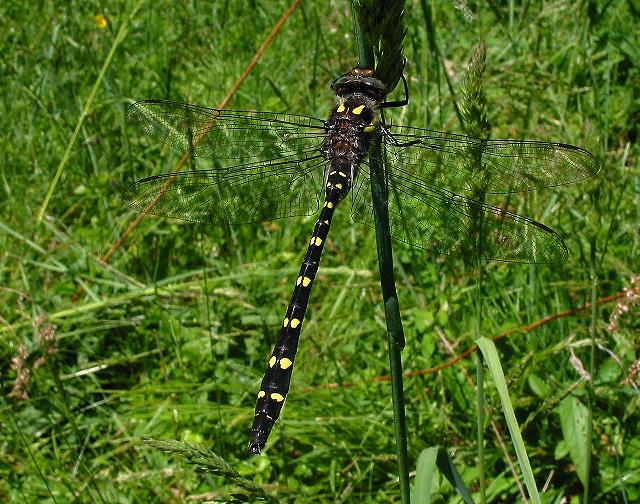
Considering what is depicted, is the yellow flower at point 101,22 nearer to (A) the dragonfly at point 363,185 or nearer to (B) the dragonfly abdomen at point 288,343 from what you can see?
(A) the dragonfly at point 363,185

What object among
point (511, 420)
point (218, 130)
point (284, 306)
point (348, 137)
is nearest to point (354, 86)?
point (348, 137)

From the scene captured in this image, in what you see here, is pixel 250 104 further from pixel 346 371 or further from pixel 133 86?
pixel 346 371

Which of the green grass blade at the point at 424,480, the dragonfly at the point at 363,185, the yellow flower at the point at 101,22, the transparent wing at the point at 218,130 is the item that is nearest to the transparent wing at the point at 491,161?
the dragonfly at the point at 363,185

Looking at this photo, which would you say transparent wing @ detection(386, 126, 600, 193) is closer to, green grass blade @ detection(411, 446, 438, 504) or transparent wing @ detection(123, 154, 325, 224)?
transparent wing @ detection(123, 154, 325, 224)

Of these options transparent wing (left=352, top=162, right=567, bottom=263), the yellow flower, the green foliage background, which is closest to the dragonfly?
transparent wing (left=352, top=162, right=567, bottom=263)

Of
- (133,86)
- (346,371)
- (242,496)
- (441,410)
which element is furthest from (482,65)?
(133,86)

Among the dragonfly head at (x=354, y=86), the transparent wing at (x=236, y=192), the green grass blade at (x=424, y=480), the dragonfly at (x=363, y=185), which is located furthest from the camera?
the transparent wing at (x=236, y=192)

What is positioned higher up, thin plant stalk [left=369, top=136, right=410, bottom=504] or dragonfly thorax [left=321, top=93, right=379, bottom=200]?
dragonfly thorax [left=321, top=93, right=379, bottom=200]
